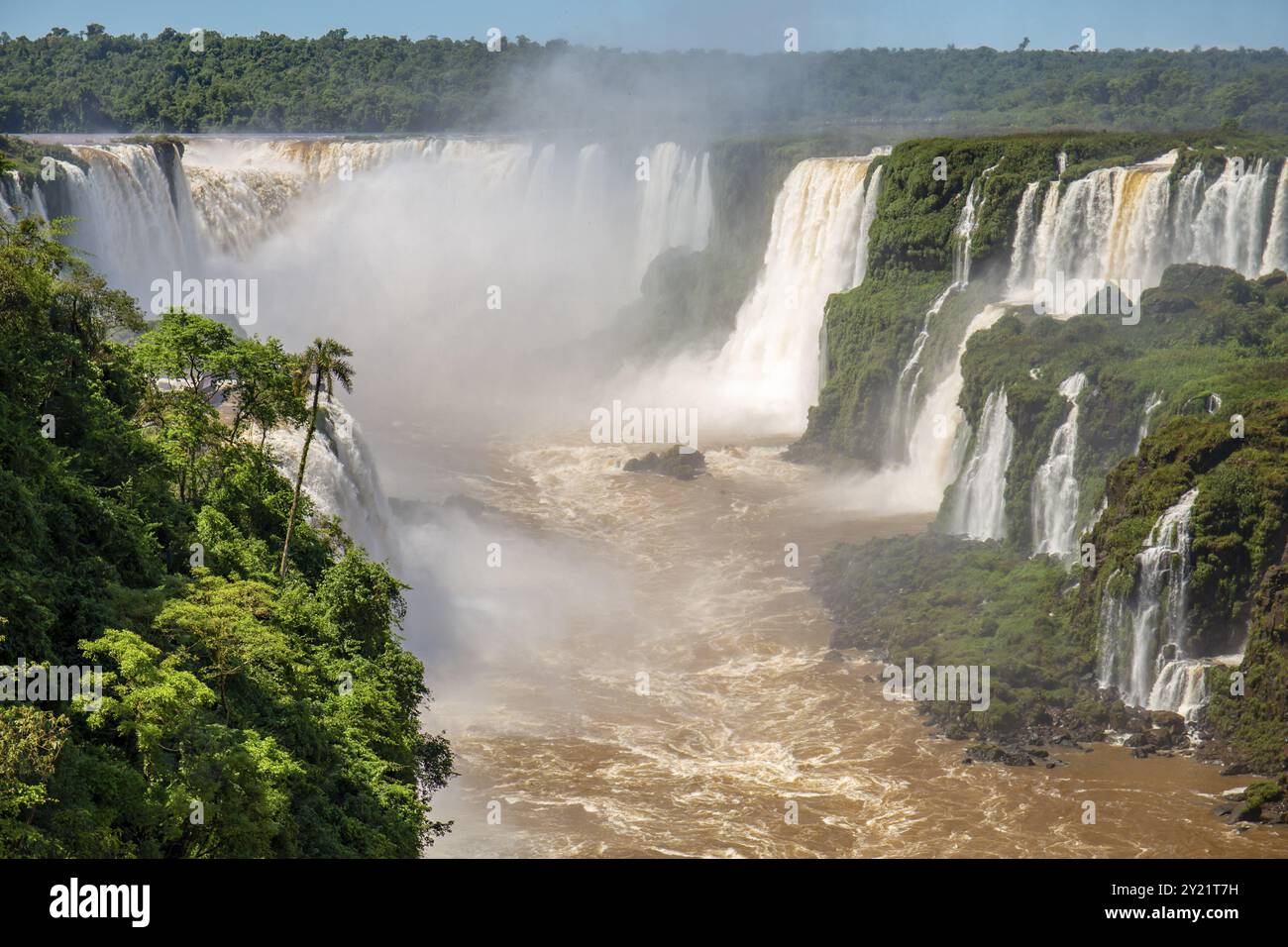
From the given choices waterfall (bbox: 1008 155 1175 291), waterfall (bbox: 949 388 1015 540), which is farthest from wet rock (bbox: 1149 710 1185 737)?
waterfall (bbox: 1008 155 1175 291)

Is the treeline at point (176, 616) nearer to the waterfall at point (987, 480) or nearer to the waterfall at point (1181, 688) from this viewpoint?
the waterfall at point (1181, 688)

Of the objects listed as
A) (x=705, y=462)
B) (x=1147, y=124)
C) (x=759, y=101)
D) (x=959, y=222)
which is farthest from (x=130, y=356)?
(x=759, y=101)

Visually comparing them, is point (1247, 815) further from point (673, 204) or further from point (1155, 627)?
point (673, 204)

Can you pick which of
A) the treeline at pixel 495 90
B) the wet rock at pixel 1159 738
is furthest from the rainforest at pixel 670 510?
the treeline at pixel 495 90

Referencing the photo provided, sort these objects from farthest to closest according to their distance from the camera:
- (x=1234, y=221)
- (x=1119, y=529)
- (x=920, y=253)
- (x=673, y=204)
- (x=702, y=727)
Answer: (x=673, y=204)
(x=920, y=253)
(x=1234, y=221)
(x=1119, y=529)
(x=702, y=727)

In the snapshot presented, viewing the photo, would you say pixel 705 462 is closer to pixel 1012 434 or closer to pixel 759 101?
pixel 1012 434

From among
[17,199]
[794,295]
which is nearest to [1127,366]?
[794,295]
